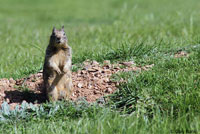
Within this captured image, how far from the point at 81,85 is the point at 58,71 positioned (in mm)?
487

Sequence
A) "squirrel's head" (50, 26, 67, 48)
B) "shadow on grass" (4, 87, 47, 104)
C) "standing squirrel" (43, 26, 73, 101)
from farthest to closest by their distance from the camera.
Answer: "shadow on grass" (4, 87, 47, 104) → "standing squirrel" (43, 26, 73, 101) → "squirrel's head" (50, 26, 67, 48)

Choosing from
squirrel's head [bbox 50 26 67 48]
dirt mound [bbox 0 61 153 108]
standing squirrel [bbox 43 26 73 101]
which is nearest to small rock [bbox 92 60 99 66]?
dirt mound [bbox 0 61 153 108]

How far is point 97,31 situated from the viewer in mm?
8969

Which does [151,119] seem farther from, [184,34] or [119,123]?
[184,34]

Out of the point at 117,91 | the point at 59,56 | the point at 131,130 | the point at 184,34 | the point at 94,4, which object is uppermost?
the point at 94,4

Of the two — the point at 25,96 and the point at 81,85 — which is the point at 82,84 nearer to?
the point at 81,85

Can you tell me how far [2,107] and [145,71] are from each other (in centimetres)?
170

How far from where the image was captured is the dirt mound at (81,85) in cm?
480

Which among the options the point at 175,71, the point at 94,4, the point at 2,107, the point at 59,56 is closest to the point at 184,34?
the point at 175,71

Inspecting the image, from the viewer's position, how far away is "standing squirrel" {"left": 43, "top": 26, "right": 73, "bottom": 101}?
460 cm

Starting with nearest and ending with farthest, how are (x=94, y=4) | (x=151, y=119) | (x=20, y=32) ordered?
(x=151, y=119)
(x=20, y=32)
(x=94, y=4)

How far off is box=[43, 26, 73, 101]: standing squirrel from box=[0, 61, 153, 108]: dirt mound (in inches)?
6.7

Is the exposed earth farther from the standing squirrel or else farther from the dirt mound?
the standing squirrel

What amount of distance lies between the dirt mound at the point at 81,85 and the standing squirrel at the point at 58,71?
0.56ft
